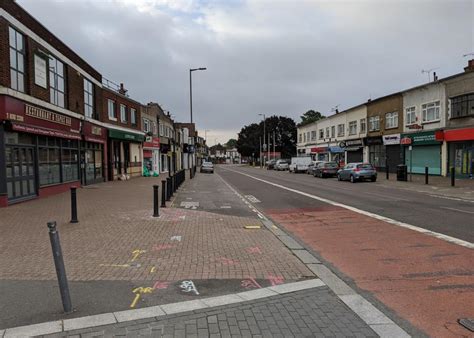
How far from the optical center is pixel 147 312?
4609mm

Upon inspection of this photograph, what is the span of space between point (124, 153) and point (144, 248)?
2642cm

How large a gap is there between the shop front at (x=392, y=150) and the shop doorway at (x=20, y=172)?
29788 millimetres

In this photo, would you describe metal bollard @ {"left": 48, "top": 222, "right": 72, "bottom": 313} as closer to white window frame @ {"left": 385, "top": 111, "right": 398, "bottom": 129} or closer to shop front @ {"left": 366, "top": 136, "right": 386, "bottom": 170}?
white window frame @ {"left": 385, "top": 111, "right": 398, "bottom": 129}

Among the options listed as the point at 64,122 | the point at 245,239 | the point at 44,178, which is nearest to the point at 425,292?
the point at 245,239

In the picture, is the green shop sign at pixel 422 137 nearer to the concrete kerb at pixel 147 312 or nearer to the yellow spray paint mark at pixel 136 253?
the yellow spray paint mark at pixel 136 253

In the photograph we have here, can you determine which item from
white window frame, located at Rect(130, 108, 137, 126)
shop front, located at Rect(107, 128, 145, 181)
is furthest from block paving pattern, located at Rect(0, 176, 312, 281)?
white window frame, located at Rect(130, 108, 137, 126)

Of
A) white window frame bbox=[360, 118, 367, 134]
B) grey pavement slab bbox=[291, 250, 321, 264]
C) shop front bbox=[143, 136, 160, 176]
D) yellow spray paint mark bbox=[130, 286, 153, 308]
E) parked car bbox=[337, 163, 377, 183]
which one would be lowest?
grey pavement slab bbox=[291, 250, 321, 264]

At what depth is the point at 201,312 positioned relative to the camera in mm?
4637

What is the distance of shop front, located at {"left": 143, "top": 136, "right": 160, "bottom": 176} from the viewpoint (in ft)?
126

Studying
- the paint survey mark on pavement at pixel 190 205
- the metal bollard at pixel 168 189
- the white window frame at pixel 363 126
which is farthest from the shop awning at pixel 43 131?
the white window frame at pixel 363 126

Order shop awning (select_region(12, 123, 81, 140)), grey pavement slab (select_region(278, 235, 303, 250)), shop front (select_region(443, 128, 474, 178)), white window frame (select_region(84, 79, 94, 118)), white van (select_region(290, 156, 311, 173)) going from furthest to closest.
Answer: white van (select_region(290, 156, 311, 173)) → shop front (select_region(443, 128, 474, 178)) → white window frame (select_region(84, 79, 94, 118)) → shop awning (select_region(12, 123, 81, 140)) → grey pavement slab (select_region(278, 235, 303, 250))

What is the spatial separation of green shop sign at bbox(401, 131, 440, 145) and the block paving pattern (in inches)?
943

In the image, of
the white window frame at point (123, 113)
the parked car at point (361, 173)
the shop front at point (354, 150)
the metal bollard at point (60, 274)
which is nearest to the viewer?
the metal bollard at point (60, 274)

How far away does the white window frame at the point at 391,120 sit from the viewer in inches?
1463
